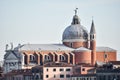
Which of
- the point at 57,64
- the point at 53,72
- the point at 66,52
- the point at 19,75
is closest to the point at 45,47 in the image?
the point at 66,52

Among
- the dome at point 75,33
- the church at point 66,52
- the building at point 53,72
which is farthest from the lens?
the dome at point 75,33

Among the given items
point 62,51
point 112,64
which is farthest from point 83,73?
point 62,51

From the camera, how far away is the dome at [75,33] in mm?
143250

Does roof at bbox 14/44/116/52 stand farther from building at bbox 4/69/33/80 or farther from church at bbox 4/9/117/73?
building at bbox 4/69/33/80

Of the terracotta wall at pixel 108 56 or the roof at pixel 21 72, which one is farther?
the terracotta wall at pixel 108 56

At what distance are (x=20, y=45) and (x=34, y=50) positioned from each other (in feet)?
8.02

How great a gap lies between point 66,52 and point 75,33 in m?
2.96

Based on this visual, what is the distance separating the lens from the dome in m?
143

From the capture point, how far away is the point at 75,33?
143500 millimetres

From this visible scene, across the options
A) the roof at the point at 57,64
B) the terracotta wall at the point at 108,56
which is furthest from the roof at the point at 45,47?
the roof at the point at 57,64

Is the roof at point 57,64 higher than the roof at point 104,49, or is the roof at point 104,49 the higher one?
the roof at point 104,49

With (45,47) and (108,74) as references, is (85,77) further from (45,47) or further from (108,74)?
(45,47)

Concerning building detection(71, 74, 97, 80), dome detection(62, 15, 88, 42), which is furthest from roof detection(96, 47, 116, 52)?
building detection(71, 74, 97, 80)

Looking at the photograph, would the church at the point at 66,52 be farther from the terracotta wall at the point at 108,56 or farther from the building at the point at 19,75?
the building at the point at 19,75
